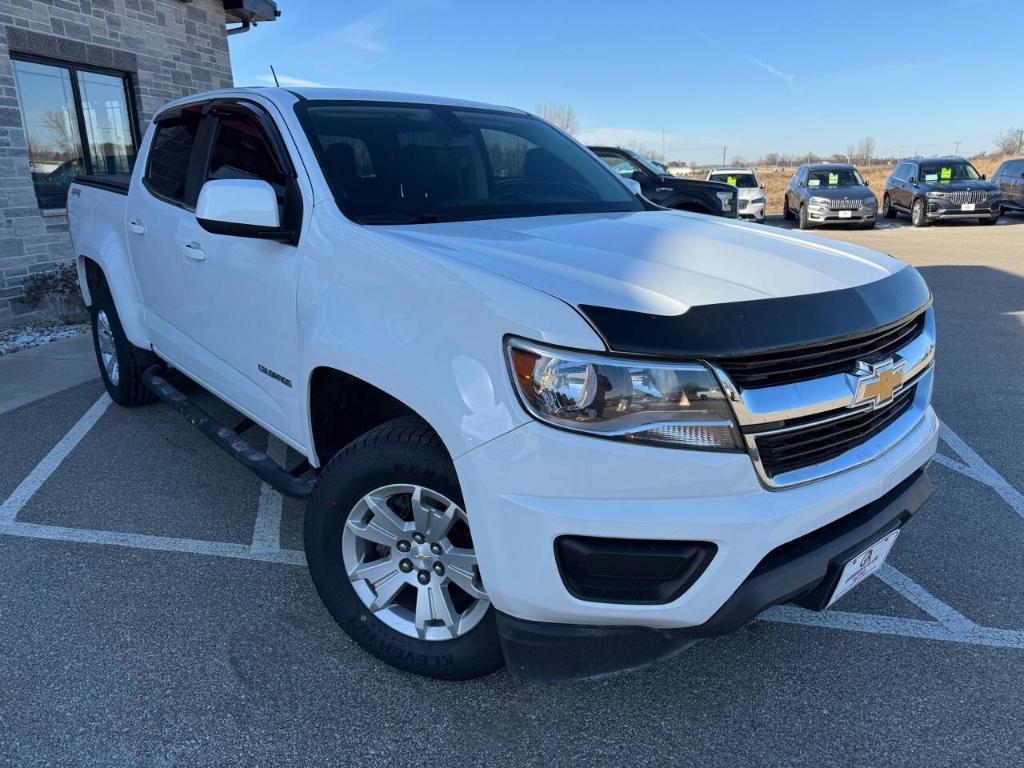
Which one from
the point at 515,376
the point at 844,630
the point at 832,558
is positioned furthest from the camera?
the point at 844,630

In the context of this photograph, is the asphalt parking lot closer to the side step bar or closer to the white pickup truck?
the white pickup truck

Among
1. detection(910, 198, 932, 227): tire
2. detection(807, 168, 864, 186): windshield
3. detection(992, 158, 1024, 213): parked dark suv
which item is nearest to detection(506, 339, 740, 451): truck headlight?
detection(807, 168, 864, 186): windshield

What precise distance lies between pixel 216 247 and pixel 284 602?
58.3 inches

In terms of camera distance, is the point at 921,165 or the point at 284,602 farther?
the point at 921,165

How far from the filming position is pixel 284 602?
284 cm

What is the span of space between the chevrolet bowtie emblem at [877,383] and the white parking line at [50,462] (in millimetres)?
3704

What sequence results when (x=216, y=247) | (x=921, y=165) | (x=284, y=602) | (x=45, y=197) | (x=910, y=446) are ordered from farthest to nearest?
1. (x=921, y=165)
2. (x=45, y=197)
3. (x=216, y=247)
4. (x=284, y=602)
5. (x=910, y=446)

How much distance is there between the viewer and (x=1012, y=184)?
1936 cm

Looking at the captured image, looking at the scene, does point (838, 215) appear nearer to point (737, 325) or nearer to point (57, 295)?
point (57, 295)

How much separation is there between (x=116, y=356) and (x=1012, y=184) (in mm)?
22031

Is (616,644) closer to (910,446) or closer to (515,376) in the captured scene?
(515,376)

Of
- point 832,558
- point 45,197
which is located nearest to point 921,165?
point 45,197

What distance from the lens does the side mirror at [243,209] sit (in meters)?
2.48

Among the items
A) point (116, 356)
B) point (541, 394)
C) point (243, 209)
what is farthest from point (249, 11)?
point (541, 394)
